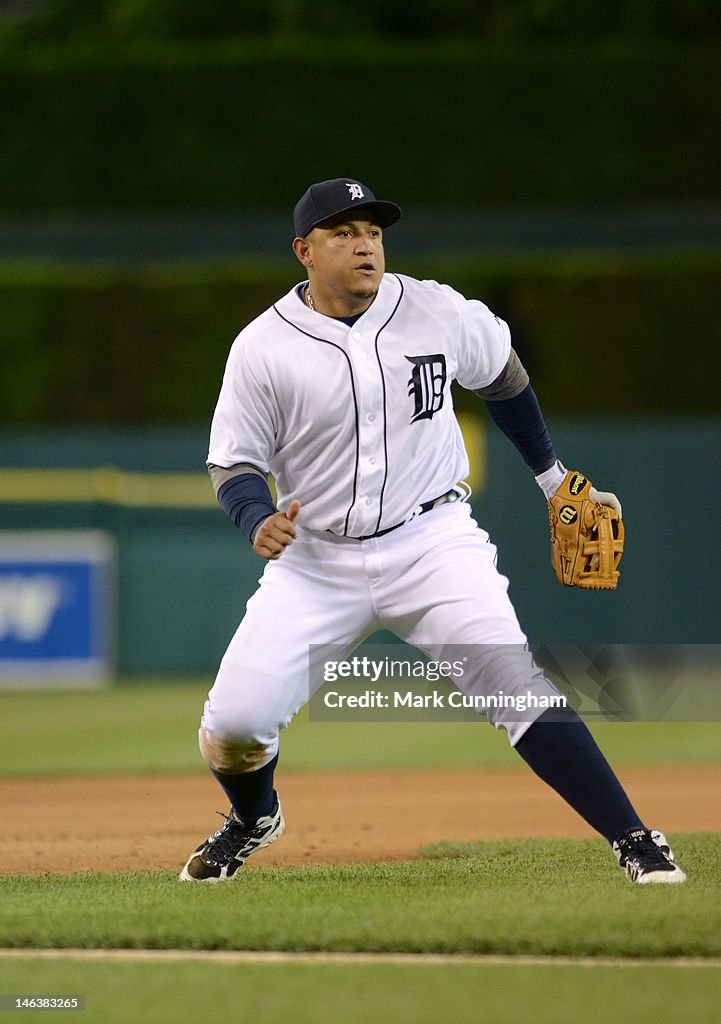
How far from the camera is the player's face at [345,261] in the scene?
430 centimetres

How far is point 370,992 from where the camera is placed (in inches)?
122

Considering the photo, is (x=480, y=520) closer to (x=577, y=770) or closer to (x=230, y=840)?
(x=230, y=840)

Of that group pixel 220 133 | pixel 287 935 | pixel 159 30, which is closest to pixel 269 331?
pixel 287 935

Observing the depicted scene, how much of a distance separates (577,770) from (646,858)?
27cm

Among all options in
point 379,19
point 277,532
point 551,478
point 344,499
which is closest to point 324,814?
Answer: point 551,478

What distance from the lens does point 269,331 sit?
14.2 feet

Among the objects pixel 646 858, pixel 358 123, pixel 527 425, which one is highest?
pixel 358 123

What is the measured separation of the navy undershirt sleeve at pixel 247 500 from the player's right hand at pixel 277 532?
0.09 metres

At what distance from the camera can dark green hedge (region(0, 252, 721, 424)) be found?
1352 centimetres

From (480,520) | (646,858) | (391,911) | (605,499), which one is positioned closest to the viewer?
(391,911)

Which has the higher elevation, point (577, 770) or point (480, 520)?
point (577, 770)

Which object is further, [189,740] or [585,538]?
[189,740]

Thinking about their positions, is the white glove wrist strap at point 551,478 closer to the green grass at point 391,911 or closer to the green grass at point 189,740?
the green grass at point 391,911

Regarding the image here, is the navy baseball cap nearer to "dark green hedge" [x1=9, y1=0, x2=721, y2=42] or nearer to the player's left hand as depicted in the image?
the player's left hand
